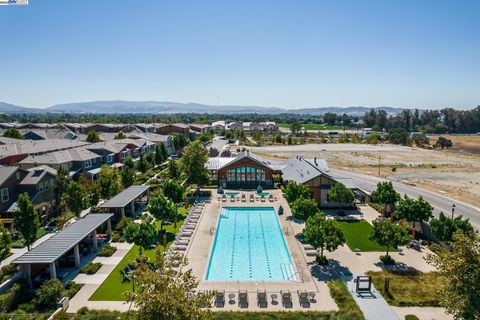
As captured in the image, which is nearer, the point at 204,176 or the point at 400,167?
the point at 204,176

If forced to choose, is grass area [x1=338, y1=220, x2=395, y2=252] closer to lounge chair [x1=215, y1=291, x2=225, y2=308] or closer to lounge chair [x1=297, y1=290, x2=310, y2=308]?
lounge chair [x1=297, y1=290, x2=310, y2=308]

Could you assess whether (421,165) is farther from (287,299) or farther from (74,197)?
(74,197)

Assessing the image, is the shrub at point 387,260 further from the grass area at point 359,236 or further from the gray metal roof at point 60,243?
the gray metal roof at point 60,243

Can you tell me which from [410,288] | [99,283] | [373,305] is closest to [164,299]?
[99,283]

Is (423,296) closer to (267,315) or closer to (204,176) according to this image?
(267,315)

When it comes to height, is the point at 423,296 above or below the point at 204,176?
below

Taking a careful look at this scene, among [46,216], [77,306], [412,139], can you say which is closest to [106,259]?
[77,306]
